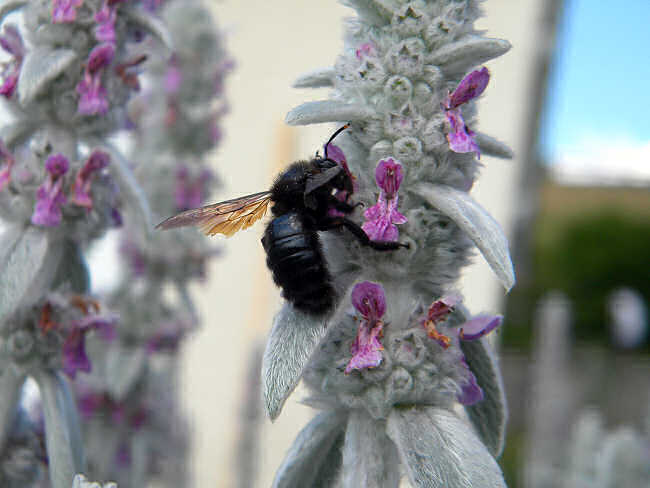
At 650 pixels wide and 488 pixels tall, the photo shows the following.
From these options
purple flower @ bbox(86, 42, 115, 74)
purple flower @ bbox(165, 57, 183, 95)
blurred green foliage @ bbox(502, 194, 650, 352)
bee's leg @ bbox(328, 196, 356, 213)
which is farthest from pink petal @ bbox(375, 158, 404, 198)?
blurred green foliage @ bbox(502, 194, 650, 352)

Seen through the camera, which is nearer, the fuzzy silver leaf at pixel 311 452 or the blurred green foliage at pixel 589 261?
the fuzzy silver leaf at pixel 311 452

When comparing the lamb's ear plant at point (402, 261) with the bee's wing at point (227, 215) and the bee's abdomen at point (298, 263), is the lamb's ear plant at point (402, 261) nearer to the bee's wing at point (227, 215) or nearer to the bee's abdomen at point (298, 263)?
the bee's abdomen at point (298, 263)

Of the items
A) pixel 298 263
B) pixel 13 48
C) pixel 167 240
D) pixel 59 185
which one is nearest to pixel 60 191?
pixel 59 185

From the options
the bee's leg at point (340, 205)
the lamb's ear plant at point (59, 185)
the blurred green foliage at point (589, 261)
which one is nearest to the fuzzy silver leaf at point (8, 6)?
the lamb's ear plant at point (59, 185)

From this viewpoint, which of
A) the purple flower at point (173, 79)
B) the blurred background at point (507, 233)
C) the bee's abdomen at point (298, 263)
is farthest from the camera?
the blurred background at point (507, 233)

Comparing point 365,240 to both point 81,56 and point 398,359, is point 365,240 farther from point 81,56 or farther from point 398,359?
point 81,56

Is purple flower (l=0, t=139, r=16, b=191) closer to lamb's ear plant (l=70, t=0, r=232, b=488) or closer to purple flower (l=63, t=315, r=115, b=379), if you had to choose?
purple flower (l=63, t=315, r=115, b=379)

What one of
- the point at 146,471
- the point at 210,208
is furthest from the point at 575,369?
the point at 210,208
